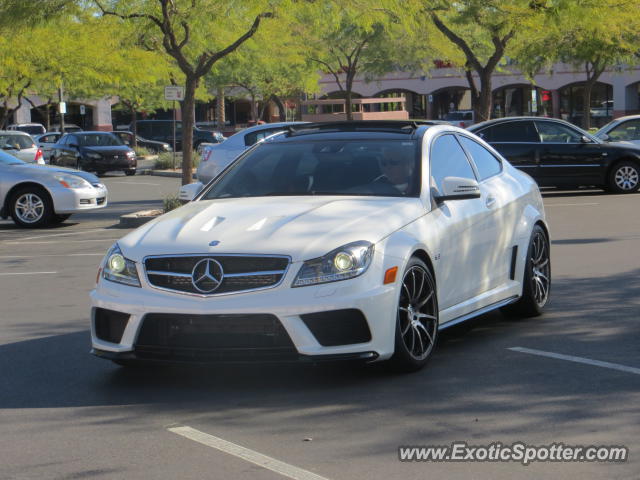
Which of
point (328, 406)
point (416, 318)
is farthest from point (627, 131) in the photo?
point (328, 406)

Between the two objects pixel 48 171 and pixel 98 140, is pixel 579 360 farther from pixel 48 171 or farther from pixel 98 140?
pixel 98 140

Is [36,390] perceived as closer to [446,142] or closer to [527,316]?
[446,142]

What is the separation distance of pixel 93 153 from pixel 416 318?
32.2 metres

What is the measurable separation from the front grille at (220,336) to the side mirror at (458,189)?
1.70 meters

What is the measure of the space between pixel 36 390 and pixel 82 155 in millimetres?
31972

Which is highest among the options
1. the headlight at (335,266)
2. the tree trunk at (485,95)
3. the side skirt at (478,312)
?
the tree trunk at (485,95)

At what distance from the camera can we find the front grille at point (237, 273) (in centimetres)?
→ 650

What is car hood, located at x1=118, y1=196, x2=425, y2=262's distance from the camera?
662 cm

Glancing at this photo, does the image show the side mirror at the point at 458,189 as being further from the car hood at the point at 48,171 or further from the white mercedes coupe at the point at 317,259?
the car hood at the point at 48,171

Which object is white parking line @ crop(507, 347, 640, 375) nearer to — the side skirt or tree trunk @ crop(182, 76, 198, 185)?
the side skirt

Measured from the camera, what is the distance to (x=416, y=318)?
7.08m

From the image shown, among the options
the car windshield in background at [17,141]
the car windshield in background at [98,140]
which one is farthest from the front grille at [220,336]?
the car windshield in background at [98,140]

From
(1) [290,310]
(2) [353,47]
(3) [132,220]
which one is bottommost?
(3) [132,220]

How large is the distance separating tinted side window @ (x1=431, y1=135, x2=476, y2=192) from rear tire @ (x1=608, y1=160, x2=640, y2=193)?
14623 millimetres
